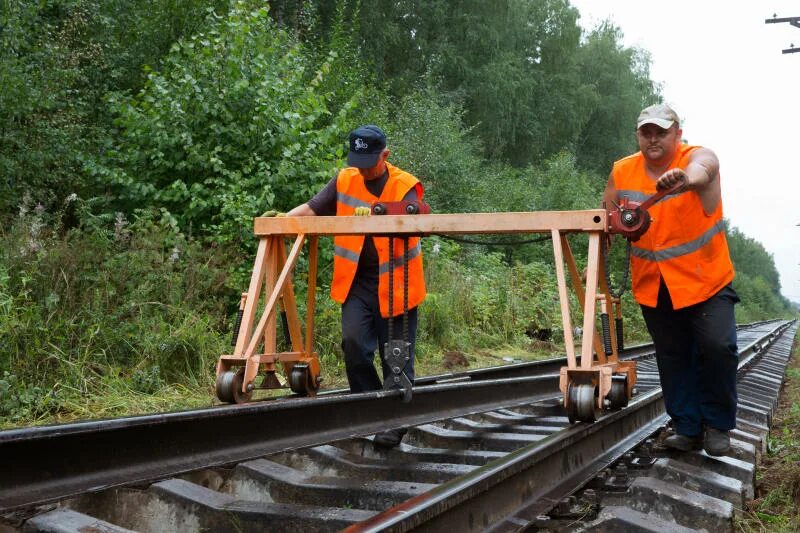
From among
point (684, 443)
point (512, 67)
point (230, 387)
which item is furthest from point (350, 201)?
point (512, 67)

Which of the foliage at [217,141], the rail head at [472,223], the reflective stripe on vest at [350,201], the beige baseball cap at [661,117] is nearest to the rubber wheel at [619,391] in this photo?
the rail head at [472,223]

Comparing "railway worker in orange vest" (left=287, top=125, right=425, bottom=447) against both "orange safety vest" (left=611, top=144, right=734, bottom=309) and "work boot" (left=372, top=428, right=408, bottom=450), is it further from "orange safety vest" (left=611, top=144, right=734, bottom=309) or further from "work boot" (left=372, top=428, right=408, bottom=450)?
"orange safety vest" (left=611, top=144, right=734, bottom=309)

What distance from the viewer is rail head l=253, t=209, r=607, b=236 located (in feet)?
15.0

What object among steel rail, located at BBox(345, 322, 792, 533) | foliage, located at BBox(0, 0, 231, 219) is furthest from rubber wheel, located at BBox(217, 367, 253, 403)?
foliage, located at BBox(0, 0, 231, 219)

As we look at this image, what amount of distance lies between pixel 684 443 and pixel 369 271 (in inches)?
81.8

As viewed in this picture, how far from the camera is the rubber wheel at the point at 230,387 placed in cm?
476

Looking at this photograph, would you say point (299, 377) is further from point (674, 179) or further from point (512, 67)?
point (512, 67)

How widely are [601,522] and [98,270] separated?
535cm

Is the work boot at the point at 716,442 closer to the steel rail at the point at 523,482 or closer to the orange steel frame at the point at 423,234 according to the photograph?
the steel rail at the point at 523,482

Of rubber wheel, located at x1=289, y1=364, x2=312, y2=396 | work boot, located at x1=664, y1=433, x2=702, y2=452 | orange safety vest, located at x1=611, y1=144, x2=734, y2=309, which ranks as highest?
orange safety vest, located at x1=611, y1=144, x2=734, y2=309

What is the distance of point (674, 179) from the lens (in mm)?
4078

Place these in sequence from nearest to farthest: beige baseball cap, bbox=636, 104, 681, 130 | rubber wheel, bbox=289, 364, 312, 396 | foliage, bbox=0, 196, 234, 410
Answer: beige baseball cap, bbox=636, 104, 681, 130
rubber wheel, bbox=289, 364, 312, 396
foliage, bbox=0, 196, 234, 410

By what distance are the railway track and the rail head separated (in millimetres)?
957

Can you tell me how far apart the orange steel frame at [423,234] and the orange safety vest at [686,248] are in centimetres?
30
